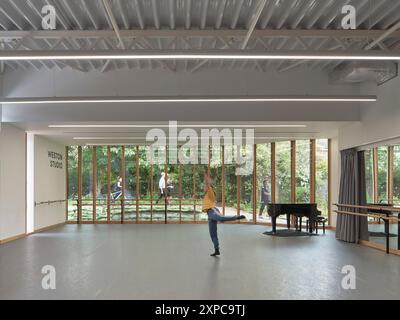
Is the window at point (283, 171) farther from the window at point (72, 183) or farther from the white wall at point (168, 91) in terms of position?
the window at point (72, 183)

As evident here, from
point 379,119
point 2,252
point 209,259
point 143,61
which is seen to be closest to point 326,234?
point 379,119

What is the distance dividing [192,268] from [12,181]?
6559mm

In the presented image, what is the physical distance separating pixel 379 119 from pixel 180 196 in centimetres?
866

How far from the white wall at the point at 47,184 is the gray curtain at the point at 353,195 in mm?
9018

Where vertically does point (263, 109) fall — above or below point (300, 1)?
below

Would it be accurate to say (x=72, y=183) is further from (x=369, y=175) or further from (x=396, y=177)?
(x=396, y=177)

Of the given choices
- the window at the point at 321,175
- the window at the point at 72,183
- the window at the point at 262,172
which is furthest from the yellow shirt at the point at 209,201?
the window at the point at 72,183

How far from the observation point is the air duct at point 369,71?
8164mm

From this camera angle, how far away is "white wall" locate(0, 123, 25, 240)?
10.5 meters

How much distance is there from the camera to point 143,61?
9672 millimetres

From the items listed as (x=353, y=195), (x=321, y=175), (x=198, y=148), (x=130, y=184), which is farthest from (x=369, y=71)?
(x=130, y=184)

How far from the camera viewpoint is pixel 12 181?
11.0m

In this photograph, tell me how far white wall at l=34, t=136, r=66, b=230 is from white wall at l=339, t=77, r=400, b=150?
9212 mm

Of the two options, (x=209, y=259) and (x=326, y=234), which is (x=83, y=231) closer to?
(x=209, y=259)
